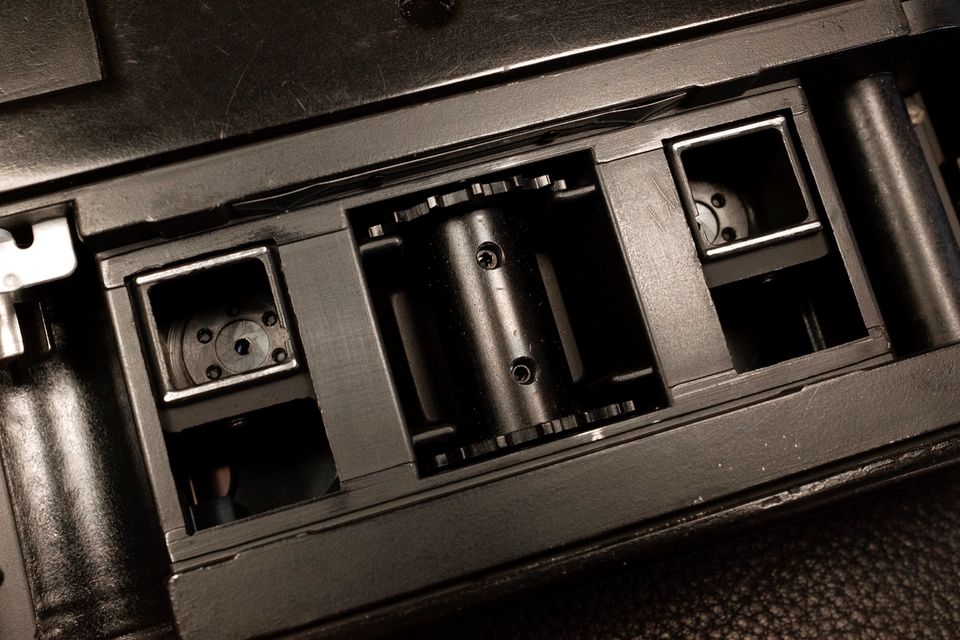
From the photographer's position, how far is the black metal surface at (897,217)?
0.71m

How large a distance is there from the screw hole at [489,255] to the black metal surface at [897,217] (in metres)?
0.31

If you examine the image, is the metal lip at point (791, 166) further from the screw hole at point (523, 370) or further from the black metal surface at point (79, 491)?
the black metal surface at point (79, 491)

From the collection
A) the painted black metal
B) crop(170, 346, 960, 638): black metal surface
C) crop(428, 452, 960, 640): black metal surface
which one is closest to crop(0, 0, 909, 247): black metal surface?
the painted black metal

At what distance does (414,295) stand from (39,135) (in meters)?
0.31

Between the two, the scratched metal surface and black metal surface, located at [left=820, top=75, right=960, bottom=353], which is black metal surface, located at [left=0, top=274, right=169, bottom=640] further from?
black metal surface, located at [left=820, top=75, right=960, bottom=353]

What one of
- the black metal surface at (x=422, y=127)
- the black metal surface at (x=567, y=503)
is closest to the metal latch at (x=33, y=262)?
the black metal surface at (x=422, y=127)

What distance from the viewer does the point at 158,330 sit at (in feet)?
2.20

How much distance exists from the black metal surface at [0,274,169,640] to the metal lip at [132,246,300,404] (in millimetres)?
93

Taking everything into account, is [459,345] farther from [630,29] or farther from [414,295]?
[630,29]

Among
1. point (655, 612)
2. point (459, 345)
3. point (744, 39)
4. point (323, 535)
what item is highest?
point (744, 39)

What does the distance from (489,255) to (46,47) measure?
0.38 metres

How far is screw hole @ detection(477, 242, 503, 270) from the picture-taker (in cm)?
69

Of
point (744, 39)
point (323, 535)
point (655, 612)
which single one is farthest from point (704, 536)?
point (744, 39)

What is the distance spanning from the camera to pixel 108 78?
0.68 m
